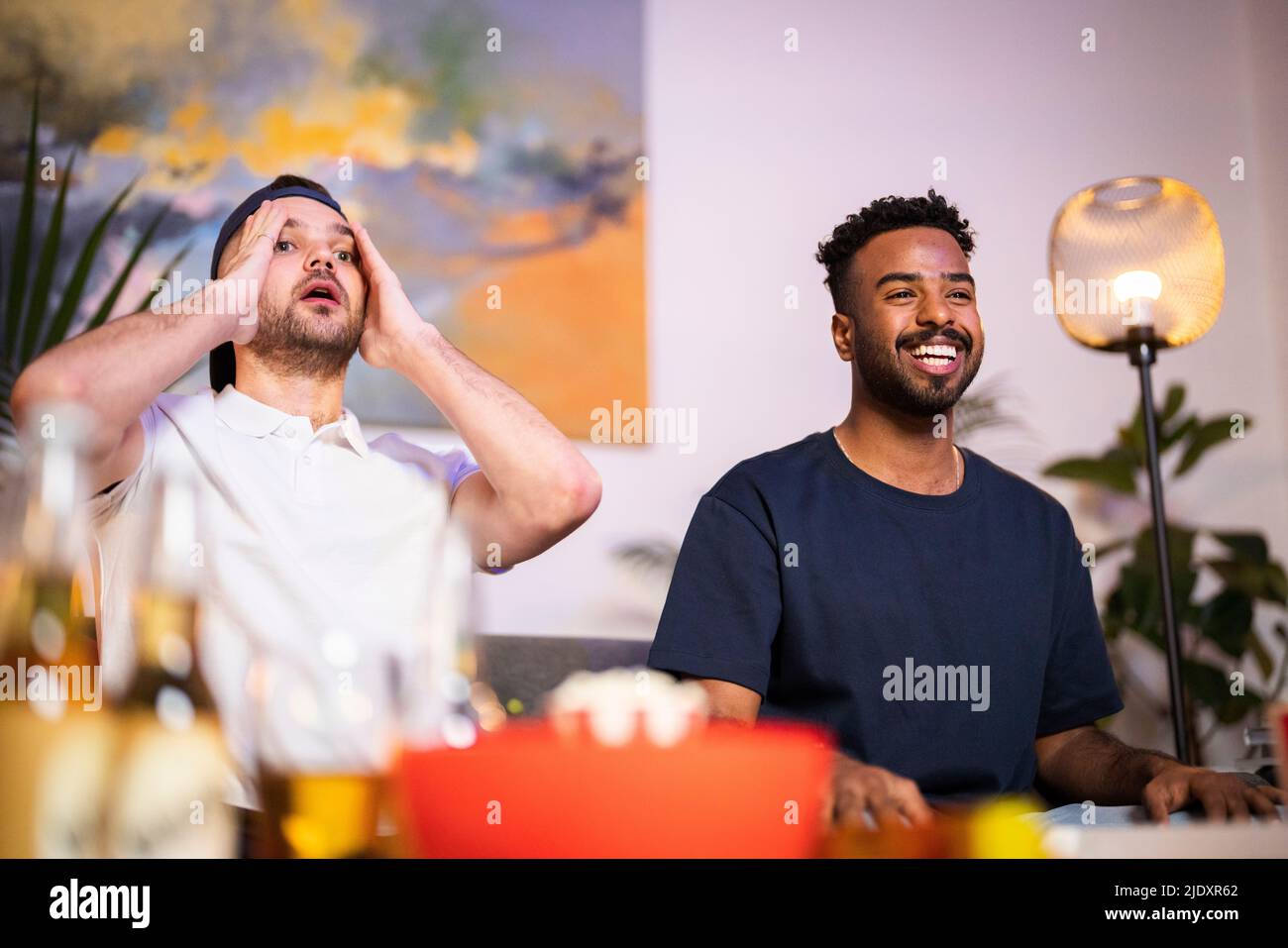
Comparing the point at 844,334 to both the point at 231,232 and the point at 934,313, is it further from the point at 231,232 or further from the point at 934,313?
the point at 231,232

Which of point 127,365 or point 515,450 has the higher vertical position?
point 127,365

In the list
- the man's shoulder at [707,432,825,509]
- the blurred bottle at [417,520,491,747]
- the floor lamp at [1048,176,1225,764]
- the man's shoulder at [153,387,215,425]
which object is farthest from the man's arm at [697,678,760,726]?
the floor lamp at [1048,176,1225,764]

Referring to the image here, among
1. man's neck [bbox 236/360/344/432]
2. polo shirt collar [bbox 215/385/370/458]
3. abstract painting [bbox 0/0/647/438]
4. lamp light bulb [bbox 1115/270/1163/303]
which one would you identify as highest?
abstract painting [bbox 0/0/647/438]

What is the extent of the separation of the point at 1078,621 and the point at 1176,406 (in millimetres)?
1367

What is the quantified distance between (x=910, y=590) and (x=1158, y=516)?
30.9 inches

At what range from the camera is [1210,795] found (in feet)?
3.94

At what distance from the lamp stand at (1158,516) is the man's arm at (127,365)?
145 cm

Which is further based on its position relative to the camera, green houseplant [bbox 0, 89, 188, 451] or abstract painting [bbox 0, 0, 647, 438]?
abstract painting [bbox 0, 0, 647, 438]

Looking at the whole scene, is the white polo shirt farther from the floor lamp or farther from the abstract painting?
the floor lamp

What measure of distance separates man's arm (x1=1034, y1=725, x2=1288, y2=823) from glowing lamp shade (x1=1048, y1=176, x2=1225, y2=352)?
2.61 ft

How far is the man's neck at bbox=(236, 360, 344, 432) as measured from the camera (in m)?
1.74

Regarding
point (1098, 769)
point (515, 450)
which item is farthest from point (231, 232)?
point (1098, 769)

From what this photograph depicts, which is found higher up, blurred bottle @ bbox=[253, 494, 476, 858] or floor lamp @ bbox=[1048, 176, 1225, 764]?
floor lamp @ bbox=[1048, 176, 1225, 764]

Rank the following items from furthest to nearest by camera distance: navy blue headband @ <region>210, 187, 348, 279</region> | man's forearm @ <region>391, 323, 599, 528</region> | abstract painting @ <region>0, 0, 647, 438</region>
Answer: abstract painting @ <region>0, 0, 647, 438</region>
navy blue headband @ <region>210, 187, 348, 279</region>
man's forearm @ <region>391, 323, 599, 528</region>
